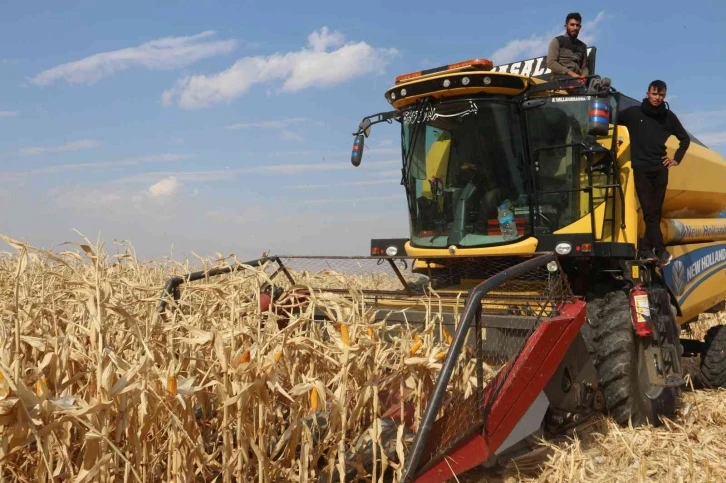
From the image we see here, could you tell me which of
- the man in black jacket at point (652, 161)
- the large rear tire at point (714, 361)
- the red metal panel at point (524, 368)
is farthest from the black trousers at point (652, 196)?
the red metal panel at point (524, 368)

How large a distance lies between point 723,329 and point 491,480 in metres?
3.08

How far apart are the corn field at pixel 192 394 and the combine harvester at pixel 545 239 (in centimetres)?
80

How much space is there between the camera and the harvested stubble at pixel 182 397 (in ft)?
6.41

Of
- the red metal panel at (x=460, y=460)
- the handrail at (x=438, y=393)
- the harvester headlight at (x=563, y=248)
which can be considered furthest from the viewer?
the harvester headlight at (x=563, y=248)

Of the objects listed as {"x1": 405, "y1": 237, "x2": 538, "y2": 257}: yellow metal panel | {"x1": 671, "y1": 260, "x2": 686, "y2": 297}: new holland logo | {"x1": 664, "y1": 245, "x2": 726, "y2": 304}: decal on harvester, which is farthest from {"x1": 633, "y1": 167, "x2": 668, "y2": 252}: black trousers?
{"x1": 405, "y1": 237, "x2": 538, "y2": 257}: yellow metal panel

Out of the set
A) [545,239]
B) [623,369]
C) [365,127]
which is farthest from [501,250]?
[365,127]

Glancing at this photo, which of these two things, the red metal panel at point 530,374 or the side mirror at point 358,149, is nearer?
the red metal panel at point 530,374

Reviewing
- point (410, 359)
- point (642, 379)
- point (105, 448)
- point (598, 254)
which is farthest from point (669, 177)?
point (105, 448)

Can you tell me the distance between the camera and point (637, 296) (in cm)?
416

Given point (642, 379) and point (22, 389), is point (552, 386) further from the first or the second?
point (22, 389)

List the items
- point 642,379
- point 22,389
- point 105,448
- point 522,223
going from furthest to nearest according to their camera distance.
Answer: point 522,223, point 642,379, point 105,448, point 22,389

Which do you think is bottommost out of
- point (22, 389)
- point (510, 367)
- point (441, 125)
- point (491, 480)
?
point (491, 480)

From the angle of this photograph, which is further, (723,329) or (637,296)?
(723,329)

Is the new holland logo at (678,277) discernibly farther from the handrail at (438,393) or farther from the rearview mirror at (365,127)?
the handrail at (438,393)
